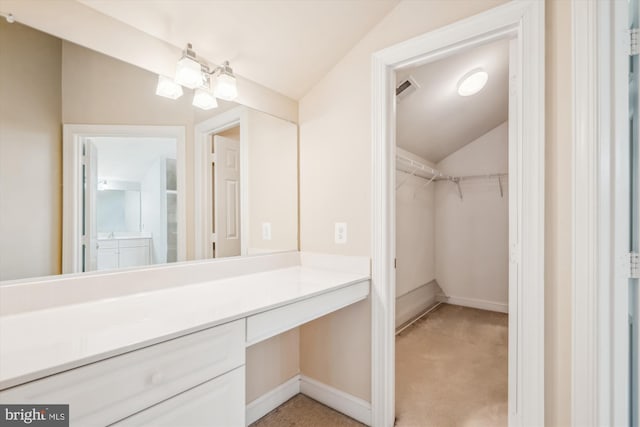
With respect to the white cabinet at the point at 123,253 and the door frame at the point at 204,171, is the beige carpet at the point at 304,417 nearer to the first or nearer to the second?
the door frame at the point at 204,171

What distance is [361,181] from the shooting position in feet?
5.71

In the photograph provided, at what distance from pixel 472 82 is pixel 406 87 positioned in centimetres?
74

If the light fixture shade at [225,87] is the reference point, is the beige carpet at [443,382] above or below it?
below

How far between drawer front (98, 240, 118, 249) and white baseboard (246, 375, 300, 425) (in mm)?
1147

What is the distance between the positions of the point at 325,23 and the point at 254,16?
0.37 meters

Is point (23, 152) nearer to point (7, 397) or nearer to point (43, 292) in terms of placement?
point (43, 292)

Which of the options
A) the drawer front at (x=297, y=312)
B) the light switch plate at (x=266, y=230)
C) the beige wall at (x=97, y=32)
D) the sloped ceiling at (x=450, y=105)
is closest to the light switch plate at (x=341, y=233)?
the drawer front at (x=297, y=312)

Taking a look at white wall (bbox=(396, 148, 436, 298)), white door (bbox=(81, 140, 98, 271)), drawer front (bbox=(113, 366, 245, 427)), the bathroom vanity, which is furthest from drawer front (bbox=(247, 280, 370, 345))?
white wall (bbox=(396, 148, 436, 298))

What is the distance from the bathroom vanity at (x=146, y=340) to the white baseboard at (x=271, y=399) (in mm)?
769

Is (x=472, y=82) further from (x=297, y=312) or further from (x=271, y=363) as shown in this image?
(x=271, y=363)

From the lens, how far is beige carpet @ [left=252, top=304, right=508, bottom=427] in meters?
1.76

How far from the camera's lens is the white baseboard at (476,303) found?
365cm

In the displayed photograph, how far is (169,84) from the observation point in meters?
1.46

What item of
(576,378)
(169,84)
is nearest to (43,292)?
(169,84)
